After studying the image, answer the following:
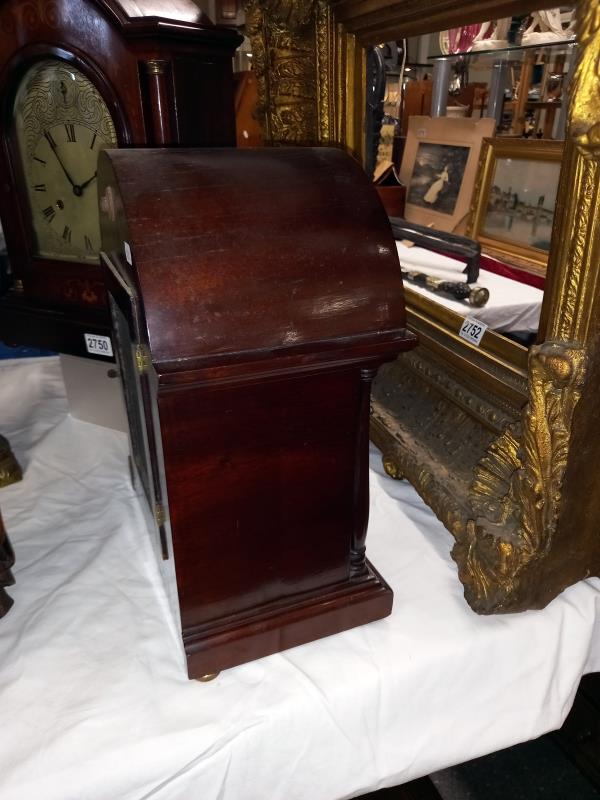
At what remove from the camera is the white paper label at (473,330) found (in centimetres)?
92

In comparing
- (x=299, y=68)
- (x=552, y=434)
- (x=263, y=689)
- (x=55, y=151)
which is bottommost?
(x=263, y=689)

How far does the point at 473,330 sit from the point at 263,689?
627 millimetres

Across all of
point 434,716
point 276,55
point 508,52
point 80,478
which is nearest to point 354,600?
point 434,716

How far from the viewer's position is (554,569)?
811 mm

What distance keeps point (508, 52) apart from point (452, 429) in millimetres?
621

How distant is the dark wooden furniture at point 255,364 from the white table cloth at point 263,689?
0.06 meters

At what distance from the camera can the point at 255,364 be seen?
1.97 feet

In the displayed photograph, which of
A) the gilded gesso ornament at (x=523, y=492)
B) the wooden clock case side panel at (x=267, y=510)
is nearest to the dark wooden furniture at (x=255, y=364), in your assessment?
the wooden clock case side panel at (x=267, y=510)

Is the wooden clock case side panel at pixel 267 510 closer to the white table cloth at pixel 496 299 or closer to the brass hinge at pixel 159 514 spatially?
the brass hinge at pixel 159 514

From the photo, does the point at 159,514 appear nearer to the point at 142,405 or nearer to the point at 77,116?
the point at 142,405

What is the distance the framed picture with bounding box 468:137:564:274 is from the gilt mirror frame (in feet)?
0.51

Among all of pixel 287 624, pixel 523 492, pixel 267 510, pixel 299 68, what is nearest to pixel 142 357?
pixel 267 510

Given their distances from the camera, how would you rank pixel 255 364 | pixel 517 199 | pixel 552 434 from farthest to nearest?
1. pixel 517 199
2. pixel 552 434
3. pixel 255 364

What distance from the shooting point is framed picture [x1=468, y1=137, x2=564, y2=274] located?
35.4 inches
